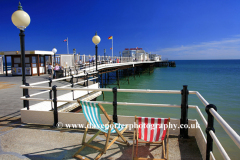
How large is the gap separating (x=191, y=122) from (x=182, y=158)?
3.11 ft

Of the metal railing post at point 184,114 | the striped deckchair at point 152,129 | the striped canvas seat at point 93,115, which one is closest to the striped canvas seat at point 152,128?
the striped deckchair at point 152,129

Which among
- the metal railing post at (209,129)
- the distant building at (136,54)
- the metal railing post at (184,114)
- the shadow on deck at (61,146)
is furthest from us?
the distant building at (136,54)

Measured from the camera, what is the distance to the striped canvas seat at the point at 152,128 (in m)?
3.10

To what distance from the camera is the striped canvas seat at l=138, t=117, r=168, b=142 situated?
10.2ft

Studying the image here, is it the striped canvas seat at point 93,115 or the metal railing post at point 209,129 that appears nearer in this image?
the metal railing post at point 209,129

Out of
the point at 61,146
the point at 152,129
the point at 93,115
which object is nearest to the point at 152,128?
the point at 152,129

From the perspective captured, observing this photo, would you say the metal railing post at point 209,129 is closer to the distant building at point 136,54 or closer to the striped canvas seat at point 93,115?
the striped canvas seat at point 93,115

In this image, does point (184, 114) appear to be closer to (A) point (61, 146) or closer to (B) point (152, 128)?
(B) point (152, 128)

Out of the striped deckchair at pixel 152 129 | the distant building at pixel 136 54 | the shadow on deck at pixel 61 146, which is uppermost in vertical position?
the distant building at pixel 136 54

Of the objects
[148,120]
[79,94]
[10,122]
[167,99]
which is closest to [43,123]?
[10,122]

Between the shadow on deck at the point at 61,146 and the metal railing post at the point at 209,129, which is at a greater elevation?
the metal railing post at the point at 209,129

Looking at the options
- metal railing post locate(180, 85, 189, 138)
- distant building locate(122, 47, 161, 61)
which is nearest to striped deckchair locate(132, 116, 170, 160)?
metal railing post locate(180, 85, 189, 138)

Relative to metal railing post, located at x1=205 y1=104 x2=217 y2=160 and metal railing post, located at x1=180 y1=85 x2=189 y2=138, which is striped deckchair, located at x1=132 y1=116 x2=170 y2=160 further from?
metal railing post, located at x1=180 y1=85 x2=189 y2=138

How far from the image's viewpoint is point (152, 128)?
314 cm
